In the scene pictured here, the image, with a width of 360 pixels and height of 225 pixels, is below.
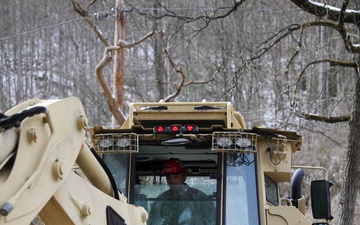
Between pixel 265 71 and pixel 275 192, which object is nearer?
pixel 275 192

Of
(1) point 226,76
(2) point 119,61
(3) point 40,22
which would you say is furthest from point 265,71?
(3) point 40,22

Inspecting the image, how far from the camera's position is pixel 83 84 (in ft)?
141

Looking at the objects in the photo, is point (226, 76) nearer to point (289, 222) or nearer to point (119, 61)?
point (119, 61)

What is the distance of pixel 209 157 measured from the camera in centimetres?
912

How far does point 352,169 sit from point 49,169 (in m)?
11.4

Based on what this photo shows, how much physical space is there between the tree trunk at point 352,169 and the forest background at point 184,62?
1110cm

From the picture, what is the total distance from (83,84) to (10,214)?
39186 millimetres

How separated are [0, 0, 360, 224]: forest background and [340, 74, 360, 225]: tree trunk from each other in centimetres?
1110

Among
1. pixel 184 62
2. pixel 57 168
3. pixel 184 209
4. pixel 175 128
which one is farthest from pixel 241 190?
pixel 184 62

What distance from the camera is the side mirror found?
9062 mm

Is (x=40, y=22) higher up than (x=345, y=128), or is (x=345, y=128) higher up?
(x=40, y=22)

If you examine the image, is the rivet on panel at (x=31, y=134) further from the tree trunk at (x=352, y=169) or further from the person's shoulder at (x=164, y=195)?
the tree trunk at (x=352, y=169)

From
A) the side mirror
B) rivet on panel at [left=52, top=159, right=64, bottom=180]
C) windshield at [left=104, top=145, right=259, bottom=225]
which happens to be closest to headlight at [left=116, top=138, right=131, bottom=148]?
windshield at [left=104, top=145, right=259, bottom=225]

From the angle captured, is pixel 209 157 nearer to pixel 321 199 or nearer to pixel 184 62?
pixel 321 199
